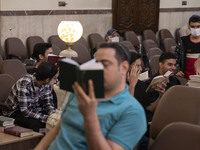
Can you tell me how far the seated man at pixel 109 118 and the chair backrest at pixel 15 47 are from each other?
232 inches

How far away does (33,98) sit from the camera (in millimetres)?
4340

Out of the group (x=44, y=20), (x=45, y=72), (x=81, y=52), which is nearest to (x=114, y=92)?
(x=45, y=72)

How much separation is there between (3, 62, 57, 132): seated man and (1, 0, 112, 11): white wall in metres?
4.18

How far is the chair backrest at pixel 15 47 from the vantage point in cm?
814

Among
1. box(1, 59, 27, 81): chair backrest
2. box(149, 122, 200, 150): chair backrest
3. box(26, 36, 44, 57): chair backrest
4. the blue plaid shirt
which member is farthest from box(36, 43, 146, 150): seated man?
box(26, 36, 44, 57): chair backrest

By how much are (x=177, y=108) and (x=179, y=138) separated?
0.51 meters

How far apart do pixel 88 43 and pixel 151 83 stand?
564cm

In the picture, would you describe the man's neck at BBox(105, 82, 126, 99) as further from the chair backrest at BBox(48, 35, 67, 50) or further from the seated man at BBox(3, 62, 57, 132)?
the chair backrest at BBox(48, 35, 67, 50)

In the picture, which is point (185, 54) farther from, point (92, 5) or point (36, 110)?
point (92, 5)

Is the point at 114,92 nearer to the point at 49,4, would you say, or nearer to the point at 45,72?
the point at 45,72

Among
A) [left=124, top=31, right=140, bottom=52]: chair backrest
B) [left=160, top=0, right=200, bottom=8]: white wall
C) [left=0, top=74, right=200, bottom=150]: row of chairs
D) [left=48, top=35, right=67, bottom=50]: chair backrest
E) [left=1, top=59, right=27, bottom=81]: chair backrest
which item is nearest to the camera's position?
[left=0, top=74, right=200, bottom=150]: row of chairs

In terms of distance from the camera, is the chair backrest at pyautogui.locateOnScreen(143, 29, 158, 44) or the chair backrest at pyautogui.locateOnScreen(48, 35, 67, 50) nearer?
the chair backrest at pyautogui.locateOnScreen(48, 35, 67, 50)

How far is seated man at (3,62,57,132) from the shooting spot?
4270 mm

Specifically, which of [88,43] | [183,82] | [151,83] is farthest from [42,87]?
[88,43]
